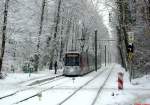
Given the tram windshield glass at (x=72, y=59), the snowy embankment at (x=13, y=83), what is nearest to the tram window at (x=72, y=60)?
the tram windshield glass at (x=72, y=59)

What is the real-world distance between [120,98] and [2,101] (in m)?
5.64

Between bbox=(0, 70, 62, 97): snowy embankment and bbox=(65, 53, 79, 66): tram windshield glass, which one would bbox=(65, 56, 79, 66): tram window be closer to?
bbox=(65, 53, 79, 66): tram windshield glass

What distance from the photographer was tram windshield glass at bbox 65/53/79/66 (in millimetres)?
44000

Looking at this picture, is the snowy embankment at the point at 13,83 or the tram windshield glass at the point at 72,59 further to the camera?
the tram windshield glass at the point at 72,59

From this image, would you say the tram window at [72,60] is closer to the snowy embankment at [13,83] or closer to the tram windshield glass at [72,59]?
the tram windshield glass at [72,59]

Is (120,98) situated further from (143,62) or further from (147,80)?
(143,62)

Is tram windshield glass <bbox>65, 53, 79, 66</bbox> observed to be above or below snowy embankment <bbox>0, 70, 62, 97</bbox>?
above

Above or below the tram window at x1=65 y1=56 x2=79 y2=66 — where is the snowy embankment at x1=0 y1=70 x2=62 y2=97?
below

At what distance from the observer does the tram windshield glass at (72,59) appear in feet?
144

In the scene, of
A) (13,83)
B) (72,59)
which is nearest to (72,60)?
(72,59)

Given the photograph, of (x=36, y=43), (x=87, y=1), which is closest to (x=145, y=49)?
(x=36, y=43)

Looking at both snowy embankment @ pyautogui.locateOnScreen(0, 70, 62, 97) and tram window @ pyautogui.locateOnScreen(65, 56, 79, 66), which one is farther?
tram window @ pyautogui.locateOnScreen(65, 56, 79, 66)

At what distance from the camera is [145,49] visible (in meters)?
30.2

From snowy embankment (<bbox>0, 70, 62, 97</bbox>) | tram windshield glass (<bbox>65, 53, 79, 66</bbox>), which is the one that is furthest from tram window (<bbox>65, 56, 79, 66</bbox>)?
snowy embankment (<bbox>0, 70, 62, 97</bbox>)
